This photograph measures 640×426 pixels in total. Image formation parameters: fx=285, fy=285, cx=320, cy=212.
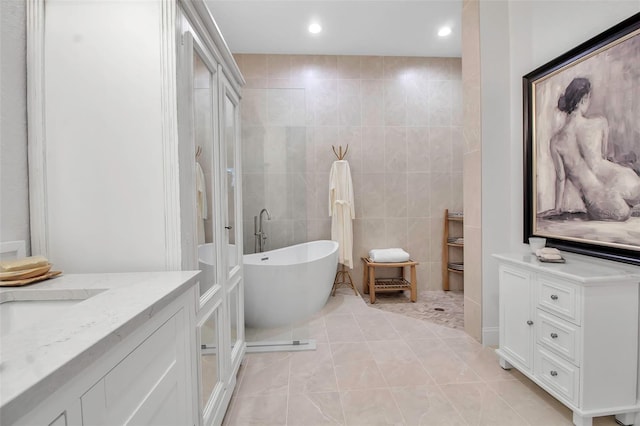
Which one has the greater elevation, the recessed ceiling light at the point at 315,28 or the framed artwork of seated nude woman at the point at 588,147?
the recessed ceiling light at the point at 315,28

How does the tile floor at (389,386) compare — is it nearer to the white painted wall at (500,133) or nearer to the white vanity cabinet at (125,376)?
the white painted wall at (500,133)

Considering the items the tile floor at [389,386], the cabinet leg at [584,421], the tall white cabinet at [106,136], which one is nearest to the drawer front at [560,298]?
the cabinet leg at [584,421]

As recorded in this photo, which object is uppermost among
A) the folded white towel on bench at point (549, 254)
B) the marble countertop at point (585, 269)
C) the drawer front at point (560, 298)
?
the folded white towel on bench at point (549, 254)

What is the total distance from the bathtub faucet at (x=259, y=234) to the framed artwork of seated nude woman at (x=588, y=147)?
2.03m

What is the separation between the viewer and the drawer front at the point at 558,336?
4.71 feet

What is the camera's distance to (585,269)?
1519 mm

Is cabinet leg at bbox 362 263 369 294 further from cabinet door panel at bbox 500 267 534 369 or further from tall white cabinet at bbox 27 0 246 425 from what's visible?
tall white cabinet at bbox 27 0 246 425

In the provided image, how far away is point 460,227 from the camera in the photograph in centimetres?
376

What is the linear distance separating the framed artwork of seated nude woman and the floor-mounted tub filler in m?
1.83

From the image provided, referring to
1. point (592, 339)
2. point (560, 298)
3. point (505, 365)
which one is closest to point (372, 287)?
point (505, 365)

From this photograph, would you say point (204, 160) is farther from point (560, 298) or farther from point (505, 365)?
point (505, 365)

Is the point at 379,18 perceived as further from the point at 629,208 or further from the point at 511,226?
the point at 629,208

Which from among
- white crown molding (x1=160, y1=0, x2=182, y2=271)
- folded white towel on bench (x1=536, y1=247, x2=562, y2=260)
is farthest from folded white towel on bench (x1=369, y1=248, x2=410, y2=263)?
white crown molding (x1=160, y1=0, x2=182, y2=271)

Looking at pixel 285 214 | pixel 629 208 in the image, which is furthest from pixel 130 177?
pixel 629 208
